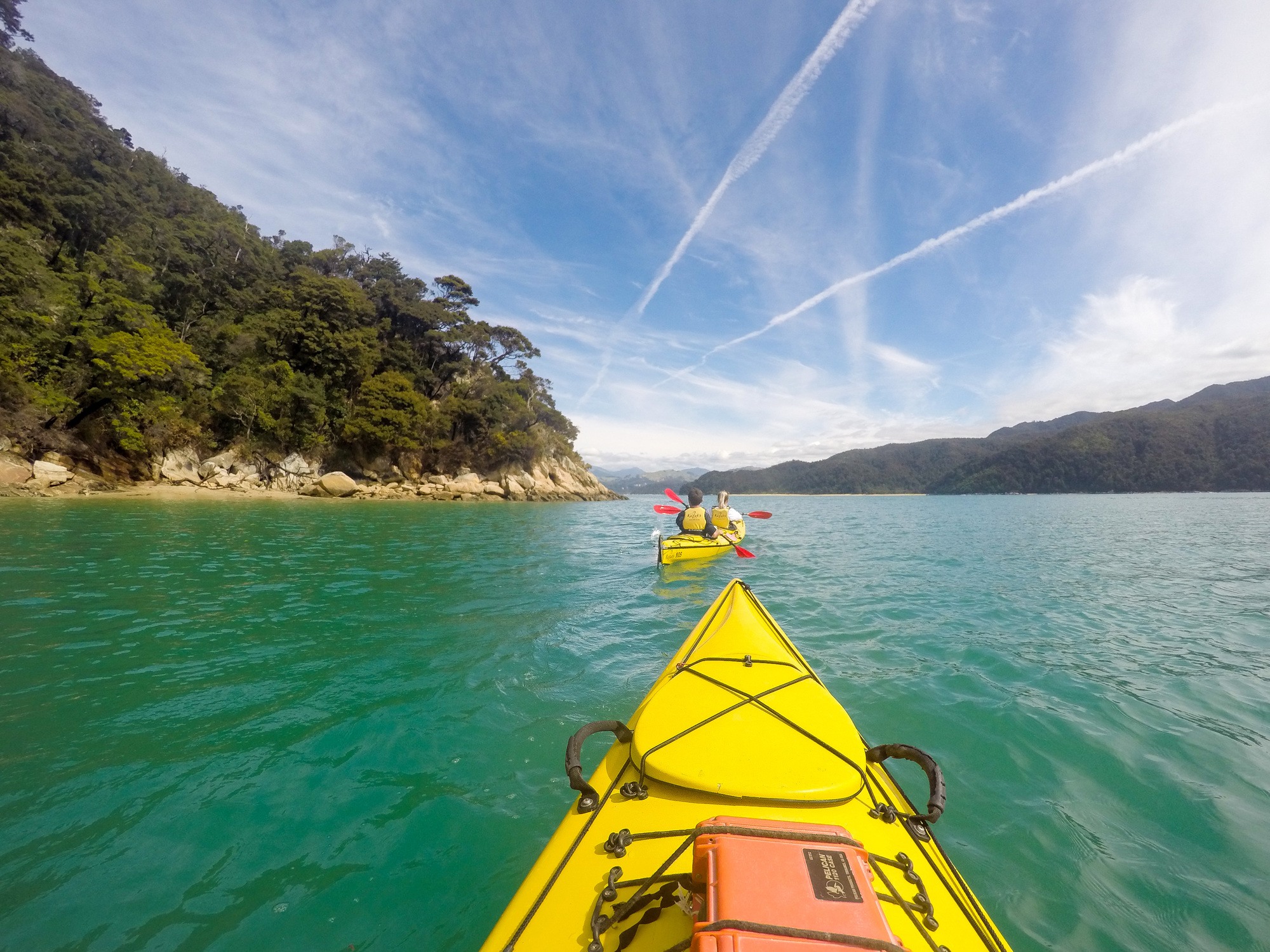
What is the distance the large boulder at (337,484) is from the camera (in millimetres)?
30688

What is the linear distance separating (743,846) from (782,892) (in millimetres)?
211

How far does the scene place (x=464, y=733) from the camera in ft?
13.6

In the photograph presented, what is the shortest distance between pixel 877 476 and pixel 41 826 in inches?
6106

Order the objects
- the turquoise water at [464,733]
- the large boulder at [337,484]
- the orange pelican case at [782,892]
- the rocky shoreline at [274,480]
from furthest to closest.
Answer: the large boulder at [337,484] < the rocky shoreline at [274,480] < the turquoise water at [464,733] < the orange pelican case at [782,892]

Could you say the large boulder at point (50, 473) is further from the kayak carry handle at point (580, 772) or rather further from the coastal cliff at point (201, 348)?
the kayak carry handle at point (580, 772)

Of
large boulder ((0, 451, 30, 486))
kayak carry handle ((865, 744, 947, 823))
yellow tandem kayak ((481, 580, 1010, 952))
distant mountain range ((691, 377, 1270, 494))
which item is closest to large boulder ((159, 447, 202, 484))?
large boulder ((0, 451, 30, 486))

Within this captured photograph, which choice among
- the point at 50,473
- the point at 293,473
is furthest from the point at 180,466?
the point at 50,473

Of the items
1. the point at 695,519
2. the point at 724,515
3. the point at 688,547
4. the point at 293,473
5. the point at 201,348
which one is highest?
the point at 201,348

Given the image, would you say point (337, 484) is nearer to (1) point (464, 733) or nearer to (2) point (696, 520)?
(2) point (696, 520)

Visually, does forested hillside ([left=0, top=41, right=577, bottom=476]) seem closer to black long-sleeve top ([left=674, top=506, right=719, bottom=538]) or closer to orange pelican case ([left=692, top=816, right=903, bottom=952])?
black long-sleeve top ([left=674, top=506, right=719, bottom=538])

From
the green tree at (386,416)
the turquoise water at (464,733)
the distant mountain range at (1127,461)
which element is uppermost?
the distant mountain range at (1127,461)

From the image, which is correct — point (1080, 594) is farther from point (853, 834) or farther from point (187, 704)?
point (187, 704)

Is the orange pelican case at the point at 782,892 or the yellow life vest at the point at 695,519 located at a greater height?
the yellow life vest at the point at 695,519

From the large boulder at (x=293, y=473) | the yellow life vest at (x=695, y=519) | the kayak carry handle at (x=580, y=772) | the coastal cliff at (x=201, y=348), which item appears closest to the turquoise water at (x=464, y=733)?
the kayak carry handle at (x=580, y=772)
